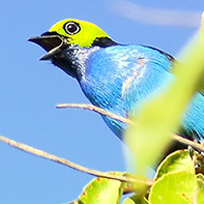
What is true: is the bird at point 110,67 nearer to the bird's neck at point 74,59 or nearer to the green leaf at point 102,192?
the bird's neck at point 74,59

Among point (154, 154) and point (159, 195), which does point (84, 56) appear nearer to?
point (159, 195)

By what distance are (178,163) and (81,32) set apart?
2251 mm

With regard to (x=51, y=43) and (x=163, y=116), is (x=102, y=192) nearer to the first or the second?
(x=163, y=116)

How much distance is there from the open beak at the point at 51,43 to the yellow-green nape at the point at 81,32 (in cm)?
4

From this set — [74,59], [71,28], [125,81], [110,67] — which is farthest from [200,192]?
[71,28]

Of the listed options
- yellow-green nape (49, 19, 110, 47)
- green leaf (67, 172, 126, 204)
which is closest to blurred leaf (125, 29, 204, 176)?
green leaf (67, 172, 126, 204)

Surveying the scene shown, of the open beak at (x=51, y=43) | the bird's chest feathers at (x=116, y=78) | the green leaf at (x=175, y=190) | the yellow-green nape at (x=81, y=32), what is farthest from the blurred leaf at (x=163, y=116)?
the yellow-green nape at (x=81, y=32)

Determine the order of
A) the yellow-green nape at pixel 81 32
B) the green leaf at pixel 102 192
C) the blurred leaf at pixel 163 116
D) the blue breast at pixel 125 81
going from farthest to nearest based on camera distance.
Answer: the yellow-green nape at pixel 81 32 < the blue breast at pixel 125 81 < the green leaf at pixel 102 192 < the blurred leaf at pixel 163 116

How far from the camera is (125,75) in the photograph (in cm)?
296

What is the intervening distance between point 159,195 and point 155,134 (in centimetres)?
70

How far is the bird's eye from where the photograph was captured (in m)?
3.48

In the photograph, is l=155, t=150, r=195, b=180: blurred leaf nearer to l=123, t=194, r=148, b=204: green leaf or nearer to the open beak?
l=123, t=194, r=148, b=204: green leaf

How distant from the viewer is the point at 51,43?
11.3 feet

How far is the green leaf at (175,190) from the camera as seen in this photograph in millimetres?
1018
